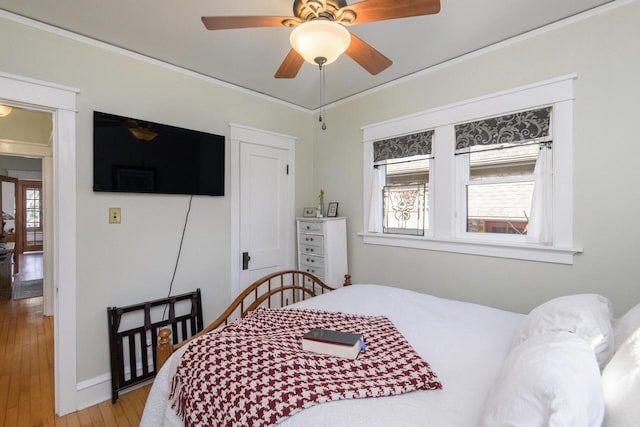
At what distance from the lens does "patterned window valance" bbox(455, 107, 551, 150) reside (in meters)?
2.11

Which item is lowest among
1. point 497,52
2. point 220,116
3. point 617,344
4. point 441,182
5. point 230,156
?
point 617,344

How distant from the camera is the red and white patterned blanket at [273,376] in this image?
3.17 ft

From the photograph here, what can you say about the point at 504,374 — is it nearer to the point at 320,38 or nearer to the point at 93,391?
the point at 320,38

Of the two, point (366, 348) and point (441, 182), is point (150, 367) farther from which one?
point (441, 182)

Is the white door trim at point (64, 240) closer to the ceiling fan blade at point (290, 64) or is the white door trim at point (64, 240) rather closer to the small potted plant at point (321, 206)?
the ceiling fan blade at point (290, 64)

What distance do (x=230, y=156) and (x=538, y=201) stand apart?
255 centimetres

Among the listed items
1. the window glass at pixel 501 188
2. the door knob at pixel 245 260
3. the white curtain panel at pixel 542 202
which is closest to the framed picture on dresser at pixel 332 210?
the door knob at pixel 245 260

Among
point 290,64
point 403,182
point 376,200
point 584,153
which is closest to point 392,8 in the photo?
point 290,64

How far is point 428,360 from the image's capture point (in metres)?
1.25

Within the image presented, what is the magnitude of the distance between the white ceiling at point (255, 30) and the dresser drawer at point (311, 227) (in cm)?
141

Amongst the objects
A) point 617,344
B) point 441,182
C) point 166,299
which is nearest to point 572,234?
point 441,182

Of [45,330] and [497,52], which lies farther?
[45,330]

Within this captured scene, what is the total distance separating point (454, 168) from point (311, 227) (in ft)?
4.80

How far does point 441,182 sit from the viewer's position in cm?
257
